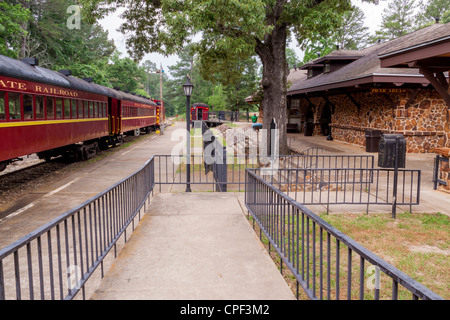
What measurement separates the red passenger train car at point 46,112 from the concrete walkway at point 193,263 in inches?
212

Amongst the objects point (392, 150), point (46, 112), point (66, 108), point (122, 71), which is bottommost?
point (392, 150)

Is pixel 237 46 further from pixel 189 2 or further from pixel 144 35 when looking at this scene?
pixel 144 35

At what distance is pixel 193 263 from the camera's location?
4.60 metres

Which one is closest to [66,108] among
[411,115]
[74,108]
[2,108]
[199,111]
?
[74,108]

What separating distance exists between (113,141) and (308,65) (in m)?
16.4

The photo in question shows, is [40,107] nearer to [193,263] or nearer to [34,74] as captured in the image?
[34,74]

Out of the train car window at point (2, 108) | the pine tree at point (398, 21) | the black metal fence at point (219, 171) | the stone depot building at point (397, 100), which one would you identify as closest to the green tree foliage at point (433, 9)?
the pine tree at point (398, 21)

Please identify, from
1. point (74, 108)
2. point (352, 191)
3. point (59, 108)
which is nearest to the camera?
point (352, 191)

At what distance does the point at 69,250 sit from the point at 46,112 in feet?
25.4

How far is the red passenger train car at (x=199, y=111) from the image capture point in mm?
56531

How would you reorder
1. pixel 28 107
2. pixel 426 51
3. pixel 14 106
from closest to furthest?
pixel 426 51 → pixel 14 106 → pixel 28 107

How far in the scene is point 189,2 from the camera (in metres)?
12.3

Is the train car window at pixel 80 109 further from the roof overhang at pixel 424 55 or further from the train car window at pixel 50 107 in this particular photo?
the roof overhang at pixel 424 55
